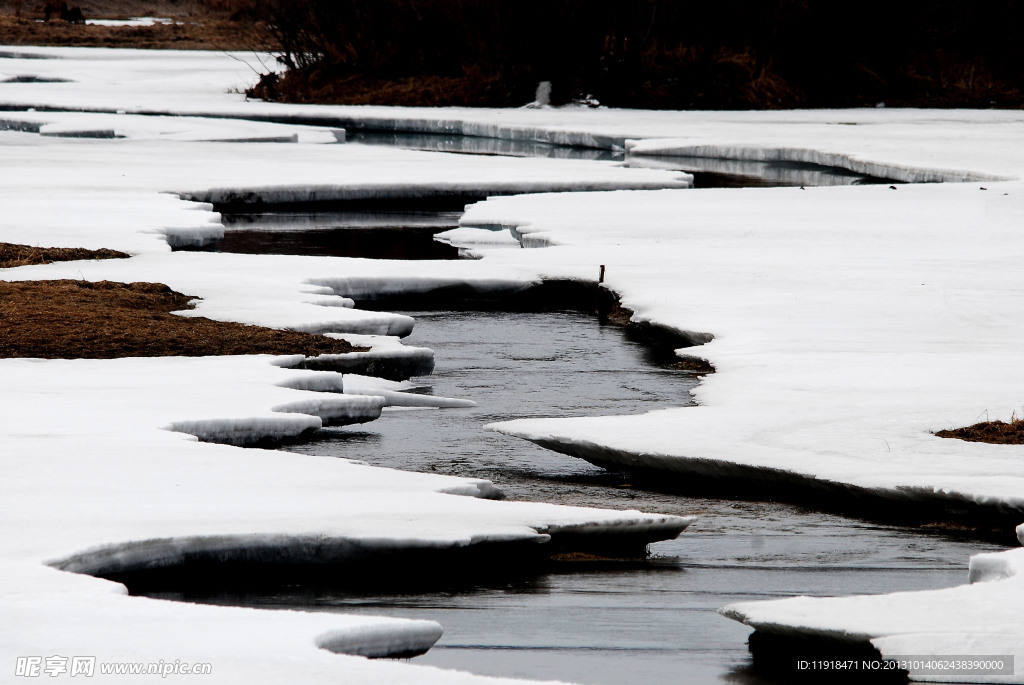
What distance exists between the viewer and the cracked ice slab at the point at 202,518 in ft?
10.7

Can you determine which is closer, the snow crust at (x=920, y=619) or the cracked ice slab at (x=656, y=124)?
the snow crust at (x=920, y=619)

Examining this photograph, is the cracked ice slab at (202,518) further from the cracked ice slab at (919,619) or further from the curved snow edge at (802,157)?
the curved snow edge at (802,157)

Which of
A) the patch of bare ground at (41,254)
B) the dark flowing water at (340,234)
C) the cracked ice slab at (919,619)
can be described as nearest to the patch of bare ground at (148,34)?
the dark flowing water at (340,234)

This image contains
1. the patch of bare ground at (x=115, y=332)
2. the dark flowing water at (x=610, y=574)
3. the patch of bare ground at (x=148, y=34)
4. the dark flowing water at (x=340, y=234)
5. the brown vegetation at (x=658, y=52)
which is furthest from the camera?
the patch of bare ground at (x=148, y=34)

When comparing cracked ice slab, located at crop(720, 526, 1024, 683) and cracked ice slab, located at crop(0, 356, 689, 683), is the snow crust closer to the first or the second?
cracked ice slab, located at crop(720, 526, 1024, 683)

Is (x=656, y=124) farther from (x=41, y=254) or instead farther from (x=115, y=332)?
(x=115, y=332)

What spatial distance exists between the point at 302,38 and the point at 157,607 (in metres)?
26.9

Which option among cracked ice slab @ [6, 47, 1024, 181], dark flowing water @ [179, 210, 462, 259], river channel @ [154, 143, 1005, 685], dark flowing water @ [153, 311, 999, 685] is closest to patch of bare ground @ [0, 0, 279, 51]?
cracked ice slab @ [6, 47, 1024, 181]

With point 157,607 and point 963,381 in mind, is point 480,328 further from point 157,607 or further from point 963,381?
point 157,607

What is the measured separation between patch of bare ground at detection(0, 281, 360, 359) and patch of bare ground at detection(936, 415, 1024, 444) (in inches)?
115

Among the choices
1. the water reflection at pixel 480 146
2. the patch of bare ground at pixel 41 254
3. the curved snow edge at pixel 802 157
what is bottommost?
the patch of bare ground at pixel 41 254

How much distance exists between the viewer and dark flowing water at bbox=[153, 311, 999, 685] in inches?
151

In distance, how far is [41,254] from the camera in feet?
31.8

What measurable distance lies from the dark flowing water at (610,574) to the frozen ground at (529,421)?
0.16 metres
